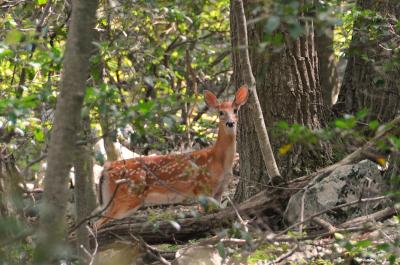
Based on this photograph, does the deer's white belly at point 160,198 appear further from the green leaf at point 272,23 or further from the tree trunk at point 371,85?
the green leaf at point 272,23

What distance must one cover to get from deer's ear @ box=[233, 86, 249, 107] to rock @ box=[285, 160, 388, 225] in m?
1.26

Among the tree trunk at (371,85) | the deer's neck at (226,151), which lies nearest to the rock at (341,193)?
the tree trunk at (371,85)

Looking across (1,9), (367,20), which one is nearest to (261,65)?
(367,20)

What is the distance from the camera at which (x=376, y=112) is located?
9641 millimetres

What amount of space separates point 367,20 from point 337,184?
1648 mm

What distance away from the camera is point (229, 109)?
365 inches

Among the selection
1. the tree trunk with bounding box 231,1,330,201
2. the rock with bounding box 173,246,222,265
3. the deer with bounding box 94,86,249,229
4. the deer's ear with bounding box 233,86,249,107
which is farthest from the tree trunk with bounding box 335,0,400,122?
the rock with bounding box 173,246,222,265

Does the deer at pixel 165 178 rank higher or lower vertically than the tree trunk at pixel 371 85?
lower

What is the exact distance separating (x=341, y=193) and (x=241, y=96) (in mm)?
1572

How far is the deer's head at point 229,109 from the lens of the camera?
880cm

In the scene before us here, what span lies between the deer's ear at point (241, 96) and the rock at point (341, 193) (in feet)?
4.14

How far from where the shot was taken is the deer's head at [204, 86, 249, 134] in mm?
8797

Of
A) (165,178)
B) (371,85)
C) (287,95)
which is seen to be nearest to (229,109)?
(287,95)

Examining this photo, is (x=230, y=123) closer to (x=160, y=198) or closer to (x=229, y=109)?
(x=229, y=109)
